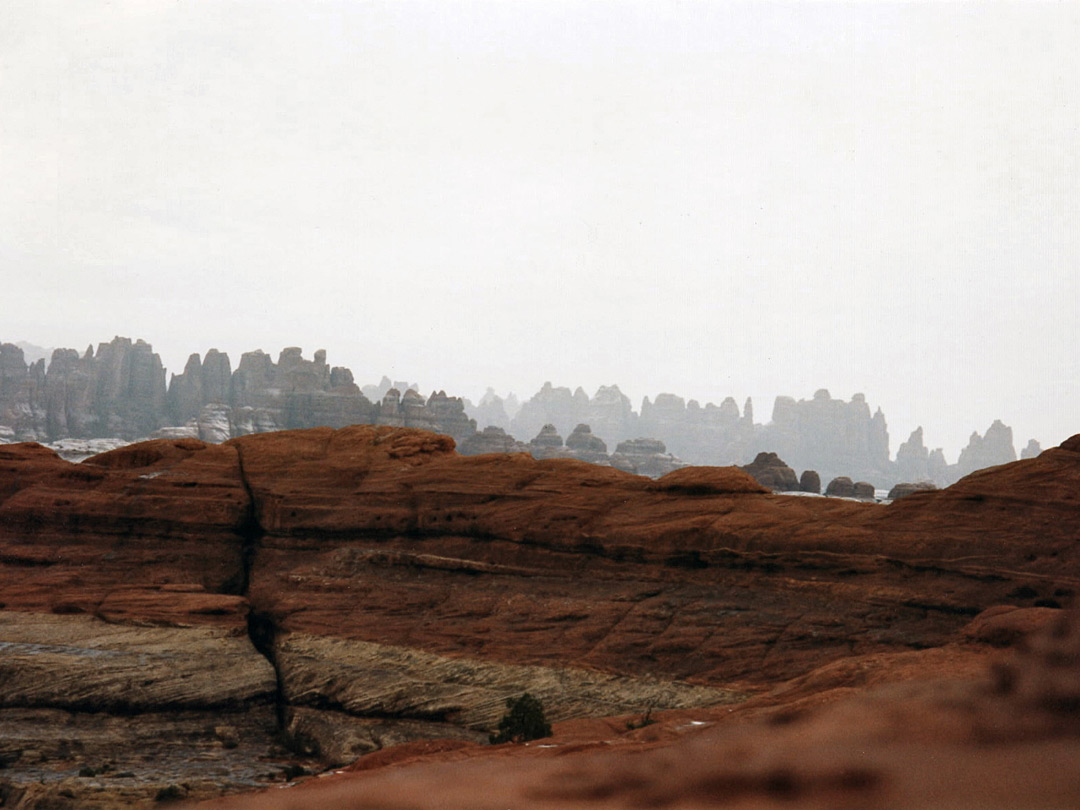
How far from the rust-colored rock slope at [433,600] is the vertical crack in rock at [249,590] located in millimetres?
102

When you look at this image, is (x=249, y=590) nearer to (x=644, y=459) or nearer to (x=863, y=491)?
(x=863, y=491)

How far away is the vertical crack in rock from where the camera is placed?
104 ft

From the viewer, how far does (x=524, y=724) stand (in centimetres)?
2447

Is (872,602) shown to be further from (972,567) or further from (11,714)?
(11,714)

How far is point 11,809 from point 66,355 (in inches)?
5034

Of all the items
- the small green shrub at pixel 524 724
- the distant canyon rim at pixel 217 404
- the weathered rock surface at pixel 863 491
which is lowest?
the small green shrub at pixel 524 724

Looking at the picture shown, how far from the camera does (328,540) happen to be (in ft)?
123

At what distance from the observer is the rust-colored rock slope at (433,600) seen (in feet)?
85.8

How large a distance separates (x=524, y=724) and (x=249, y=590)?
17.2 meters

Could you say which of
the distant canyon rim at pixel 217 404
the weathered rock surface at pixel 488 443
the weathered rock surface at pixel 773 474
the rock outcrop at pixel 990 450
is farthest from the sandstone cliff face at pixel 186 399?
the rock outcrop at pixel 990 450

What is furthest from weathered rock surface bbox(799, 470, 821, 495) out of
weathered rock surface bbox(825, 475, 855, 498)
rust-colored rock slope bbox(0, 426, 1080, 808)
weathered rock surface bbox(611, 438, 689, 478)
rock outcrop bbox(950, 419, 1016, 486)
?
rock outcrop bbox(950, 419, 1016, 486)

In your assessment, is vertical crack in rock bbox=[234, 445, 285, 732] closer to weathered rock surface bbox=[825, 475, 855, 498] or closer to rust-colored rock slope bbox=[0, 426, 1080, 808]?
rust-colored rock slope bbox=[0, 426, 1080, 808]

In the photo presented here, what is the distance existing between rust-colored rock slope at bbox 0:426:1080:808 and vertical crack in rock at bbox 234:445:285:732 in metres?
0.10

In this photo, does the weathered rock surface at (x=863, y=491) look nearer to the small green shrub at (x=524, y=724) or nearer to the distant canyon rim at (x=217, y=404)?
the small green shrub at (x=524, y=724)
